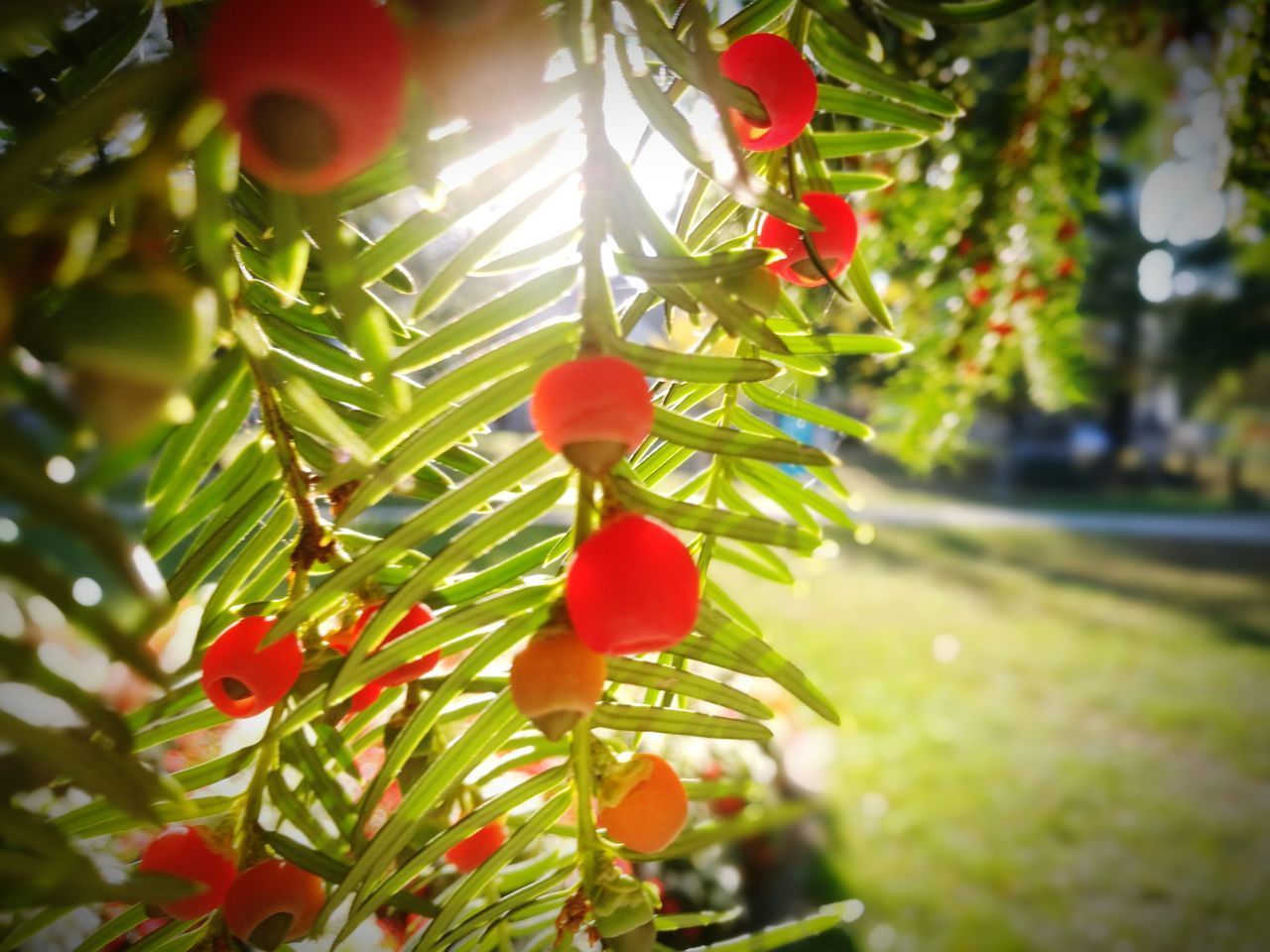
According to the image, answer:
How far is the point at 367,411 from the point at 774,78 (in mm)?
150

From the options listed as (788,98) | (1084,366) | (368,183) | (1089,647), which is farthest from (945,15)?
(1089,647)

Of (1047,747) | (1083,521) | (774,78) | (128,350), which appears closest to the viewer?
(128,350)

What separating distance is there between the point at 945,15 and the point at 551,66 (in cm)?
10

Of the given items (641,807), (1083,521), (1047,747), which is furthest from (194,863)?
(1083,521)

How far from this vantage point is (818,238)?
26cm

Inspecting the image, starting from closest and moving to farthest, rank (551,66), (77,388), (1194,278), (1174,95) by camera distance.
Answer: (77,388)
(551,66)
(1174,95)
(1194,278)

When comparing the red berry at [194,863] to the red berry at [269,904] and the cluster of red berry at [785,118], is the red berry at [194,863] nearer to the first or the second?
the red berry at [269,904]

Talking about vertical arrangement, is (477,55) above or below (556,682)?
above

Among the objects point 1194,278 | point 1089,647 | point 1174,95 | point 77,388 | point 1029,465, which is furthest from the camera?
point 1029,465

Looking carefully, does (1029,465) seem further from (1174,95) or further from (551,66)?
(551,66)

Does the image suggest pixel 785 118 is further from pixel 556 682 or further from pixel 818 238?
pixel 556 682

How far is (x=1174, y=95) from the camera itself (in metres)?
1.32

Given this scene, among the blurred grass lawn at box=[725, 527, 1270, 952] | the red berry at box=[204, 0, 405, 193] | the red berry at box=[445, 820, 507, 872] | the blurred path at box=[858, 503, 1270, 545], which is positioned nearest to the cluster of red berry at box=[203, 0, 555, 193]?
the red berry at box=[204, 0, 405, 193]

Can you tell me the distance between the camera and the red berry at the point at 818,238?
26 centimetres
